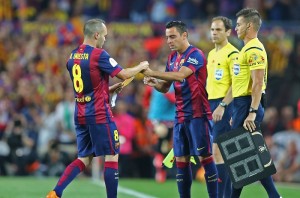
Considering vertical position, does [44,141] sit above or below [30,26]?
below

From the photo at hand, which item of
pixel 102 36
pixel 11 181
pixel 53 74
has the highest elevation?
pixel 102 36

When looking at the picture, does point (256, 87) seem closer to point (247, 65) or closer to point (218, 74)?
point (247, 65)

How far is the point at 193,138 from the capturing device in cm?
1241

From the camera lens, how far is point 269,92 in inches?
882

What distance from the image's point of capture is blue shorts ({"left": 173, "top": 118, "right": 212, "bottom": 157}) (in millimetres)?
12414

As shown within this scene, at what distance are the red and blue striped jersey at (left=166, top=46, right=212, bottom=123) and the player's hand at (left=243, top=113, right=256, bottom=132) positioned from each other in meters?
0.74

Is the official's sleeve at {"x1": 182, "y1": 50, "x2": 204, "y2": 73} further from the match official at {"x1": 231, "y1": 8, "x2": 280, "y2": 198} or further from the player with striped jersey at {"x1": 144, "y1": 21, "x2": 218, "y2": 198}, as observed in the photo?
the match official at {"x1": 231, "y1": 8, "x2": 280, "y2": 198}

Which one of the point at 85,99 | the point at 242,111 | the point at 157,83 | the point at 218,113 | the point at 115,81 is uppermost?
the point at 157,83

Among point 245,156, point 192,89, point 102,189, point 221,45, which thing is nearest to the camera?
point 245,156

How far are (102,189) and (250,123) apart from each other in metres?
5.44

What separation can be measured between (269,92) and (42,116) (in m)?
5.13

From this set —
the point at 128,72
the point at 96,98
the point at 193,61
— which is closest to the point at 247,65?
the point at 193,61

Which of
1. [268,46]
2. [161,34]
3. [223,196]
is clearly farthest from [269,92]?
[223,196]

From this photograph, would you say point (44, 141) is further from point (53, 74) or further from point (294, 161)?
point (294, 161)
